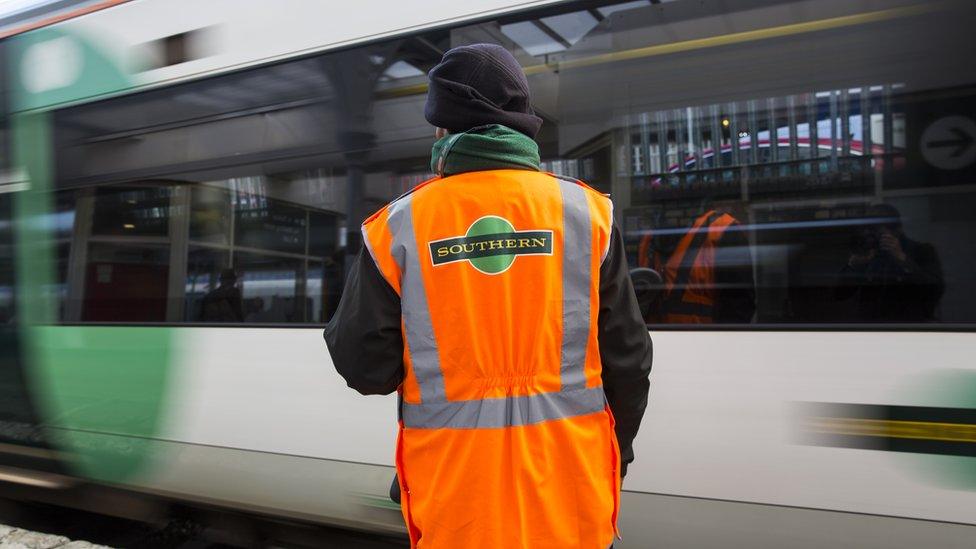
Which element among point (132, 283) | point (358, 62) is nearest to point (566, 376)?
point (358, 62)

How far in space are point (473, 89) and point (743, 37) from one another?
58.1 inches

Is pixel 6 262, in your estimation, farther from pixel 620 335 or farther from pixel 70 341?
pixel 620 335

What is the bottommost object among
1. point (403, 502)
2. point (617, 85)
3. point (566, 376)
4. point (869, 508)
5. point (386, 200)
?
point (869, 508)

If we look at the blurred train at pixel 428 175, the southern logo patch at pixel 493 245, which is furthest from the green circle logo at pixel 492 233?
the blurred train at pixel 428 175

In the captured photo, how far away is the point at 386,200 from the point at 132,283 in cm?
159

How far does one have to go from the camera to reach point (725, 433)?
2510 millimetres

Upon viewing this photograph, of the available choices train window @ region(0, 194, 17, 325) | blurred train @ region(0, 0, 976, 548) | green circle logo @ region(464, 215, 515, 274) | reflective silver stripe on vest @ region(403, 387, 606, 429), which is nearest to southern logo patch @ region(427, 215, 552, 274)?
green circle logo @ region(464, 215, 515, 274)

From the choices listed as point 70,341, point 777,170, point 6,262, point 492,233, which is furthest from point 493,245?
point 6,262

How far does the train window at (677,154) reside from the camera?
2.36 m

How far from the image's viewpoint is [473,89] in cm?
→ 152

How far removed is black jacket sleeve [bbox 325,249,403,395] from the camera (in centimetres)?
151

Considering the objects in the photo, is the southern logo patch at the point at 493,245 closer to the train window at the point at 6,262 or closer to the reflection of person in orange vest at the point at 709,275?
the reflection of person in orange vest at the point at 709,275

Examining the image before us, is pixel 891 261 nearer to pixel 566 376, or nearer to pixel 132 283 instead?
pixel 566 376

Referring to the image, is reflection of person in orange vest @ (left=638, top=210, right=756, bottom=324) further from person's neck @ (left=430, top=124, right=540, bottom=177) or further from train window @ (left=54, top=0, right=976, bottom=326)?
person's neck @ (left=430, top=124, right=540, bottom=177)
